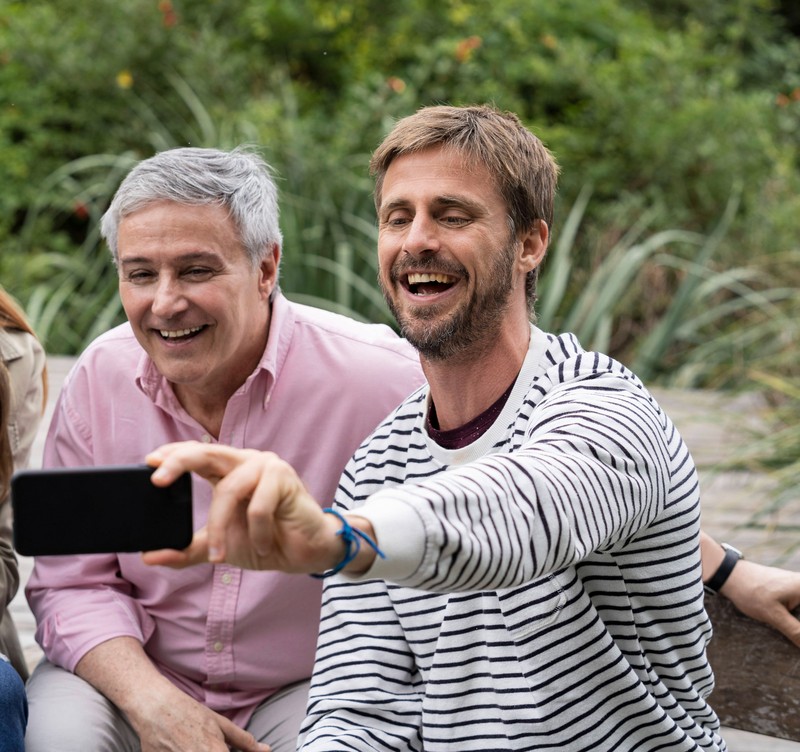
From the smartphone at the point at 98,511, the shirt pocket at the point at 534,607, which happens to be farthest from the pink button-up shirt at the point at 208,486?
the smartphone at the point at 98,511

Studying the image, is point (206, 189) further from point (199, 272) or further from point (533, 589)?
point (533, 589)

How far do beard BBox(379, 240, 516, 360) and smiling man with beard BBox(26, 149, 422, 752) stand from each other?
49 centimetres

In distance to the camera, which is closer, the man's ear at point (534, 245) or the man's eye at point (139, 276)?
the man's ear at point (534, 245)

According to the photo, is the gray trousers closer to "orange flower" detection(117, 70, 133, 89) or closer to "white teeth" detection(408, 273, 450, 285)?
"white teeth" detection(408, 273, 450, 285)

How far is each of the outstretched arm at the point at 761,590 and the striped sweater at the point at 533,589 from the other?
193 mm

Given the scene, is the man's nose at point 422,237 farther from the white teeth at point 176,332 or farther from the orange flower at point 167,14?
the orange flower at point 167,14

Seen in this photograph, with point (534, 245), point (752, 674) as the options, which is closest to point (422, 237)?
point (534, 245)

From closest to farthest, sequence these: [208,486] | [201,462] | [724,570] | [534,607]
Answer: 1. [201,462]
2. [534,607]
3. [724,570]
4. [208,486]

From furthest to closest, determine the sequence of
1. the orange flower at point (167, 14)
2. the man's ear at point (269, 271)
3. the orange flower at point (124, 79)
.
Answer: the orange flower at point (167, 14) < the orange flower at point (124, 79) < the man's ear at point (269, 271)

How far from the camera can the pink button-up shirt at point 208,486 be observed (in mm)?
2561

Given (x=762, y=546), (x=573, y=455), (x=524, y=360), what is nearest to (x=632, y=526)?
(x=573, y=455)

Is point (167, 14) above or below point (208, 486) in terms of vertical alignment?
above

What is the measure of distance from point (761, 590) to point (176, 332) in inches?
48.0

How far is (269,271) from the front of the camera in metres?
2.73
